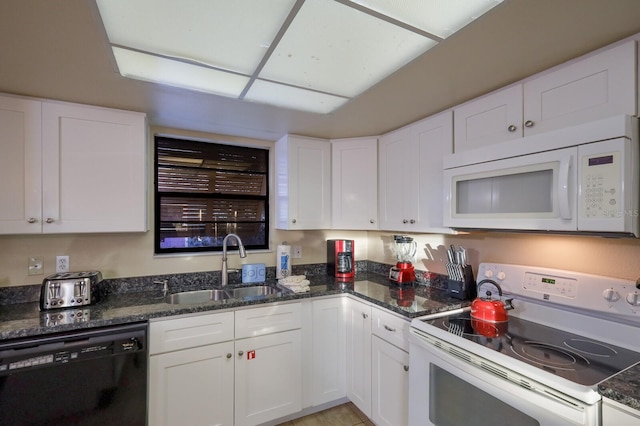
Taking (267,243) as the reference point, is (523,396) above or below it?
below

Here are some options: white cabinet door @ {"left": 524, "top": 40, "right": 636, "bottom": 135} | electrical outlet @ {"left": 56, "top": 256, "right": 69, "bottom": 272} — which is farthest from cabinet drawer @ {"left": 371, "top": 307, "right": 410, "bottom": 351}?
electrical outlet @ {"left": 56, "top": 256, "right": 69, "bottom": 272}

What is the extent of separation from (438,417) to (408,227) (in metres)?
1.16

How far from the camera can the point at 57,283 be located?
1.72 meters

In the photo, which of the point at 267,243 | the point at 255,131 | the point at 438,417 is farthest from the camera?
the point at 267,243

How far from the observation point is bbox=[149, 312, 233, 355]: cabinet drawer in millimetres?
1685

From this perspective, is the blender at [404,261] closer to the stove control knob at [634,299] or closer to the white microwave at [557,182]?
the white microwave at [557,182]

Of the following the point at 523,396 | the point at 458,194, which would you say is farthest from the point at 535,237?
the point at 523,396

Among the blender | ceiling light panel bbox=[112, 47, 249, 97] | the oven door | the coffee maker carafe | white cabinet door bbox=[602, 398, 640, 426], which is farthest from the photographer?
the coffee maker carafe

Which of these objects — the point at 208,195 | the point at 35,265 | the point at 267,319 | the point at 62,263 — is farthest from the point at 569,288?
the point at 35,265

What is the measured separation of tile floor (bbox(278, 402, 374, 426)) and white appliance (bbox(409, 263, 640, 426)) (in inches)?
29.1

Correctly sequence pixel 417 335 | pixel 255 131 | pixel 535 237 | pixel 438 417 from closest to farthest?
1. pixel 438 417
2. pixel 417 335
3. pixel 535 237
4. pixel 255 131

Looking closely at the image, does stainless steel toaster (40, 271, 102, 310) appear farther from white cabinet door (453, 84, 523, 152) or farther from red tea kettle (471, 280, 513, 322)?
white cabinet door (453, 84, 523, 152)

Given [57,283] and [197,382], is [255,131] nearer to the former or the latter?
[57,283]

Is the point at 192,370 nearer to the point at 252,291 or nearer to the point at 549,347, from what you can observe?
the point at 252,291
